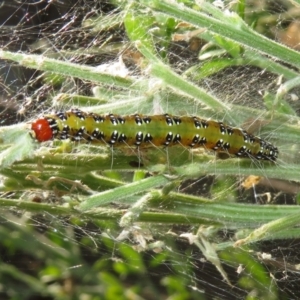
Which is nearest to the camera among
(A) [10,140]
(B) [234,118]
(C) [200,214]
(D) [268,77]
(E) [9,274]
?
(A) [10,140]

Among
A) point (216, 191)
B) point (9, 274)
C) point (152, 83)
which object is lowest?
point (9, 274)

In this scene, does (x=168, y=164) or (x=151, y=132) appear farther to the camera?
(x=151, y=132)

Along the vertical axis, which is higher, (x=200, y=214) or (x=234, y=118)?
(x=234, y=118)

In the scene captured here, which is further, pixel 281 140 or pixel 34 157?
pixel 281 140

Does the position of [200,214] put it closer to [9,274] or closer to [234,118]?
[234,118]

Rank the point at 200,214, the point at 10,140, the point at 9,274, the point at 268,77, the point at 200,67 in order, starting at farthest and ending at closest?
the point at 9,274 → the point at 268,77 → the point at 200,67 → the point at 200,214 → the point at 10,140

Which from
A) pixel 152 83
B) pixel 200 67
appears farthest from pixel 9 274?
pixel 152 83

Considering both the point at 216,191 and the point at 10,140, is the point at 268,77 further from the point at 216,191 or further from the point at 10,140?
the point at 10,140
